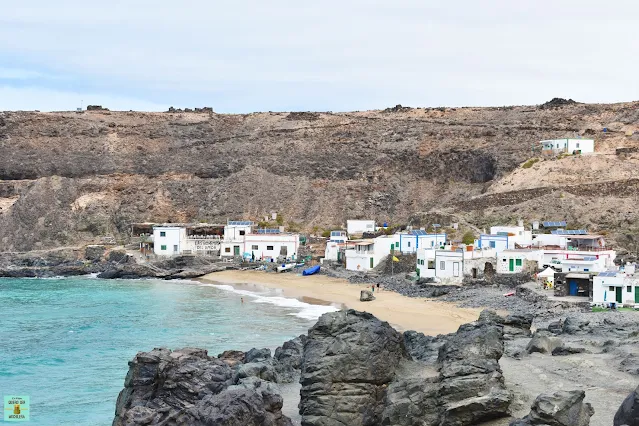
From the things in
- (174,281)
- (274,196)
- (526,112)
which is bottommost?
(174,281)

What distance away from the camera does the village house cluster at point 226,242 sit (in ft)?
235

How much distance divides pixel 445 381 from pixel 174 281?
5017 cm

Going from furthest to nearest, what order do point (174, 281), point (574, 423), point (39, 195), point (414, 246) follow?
point (39, 195)
point (174, 281)
point (414, 246)
point (574, 423)

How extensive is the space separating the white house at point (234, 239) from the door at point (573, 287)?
36.0m

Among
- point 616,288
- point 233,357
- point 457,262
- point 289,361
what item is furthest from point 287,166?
point 289,361

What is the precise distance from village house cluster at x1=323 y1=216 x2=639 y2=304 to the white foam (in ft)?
28.3

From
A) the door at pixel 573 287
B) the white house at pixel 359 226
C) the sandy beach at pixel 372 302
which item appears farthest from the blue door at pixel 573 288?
the white house at pixel 359 226

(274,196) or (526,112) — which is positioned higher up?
(526,112)

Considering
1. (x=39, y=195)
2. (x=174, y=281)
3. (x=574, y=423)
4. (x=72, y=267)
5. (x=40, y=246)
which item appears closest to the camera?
(x=574, y=423)

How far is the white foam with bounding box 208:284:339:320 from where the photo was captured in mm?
42719

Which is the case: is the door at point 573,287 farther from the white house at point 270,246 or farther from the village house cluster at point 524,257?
the white house at point 270,246

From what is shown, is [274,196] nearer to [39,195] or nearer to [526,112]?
[39,195]

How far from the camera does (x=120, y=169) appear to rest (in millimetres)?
97312

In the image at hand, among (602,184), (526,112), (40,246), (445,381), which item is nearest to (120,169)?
(40,246)
